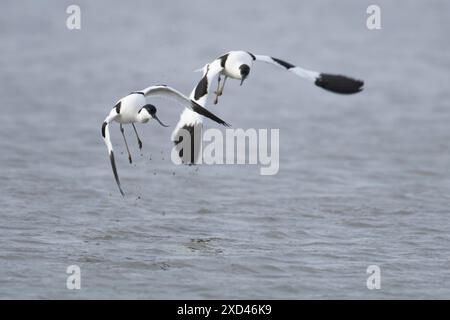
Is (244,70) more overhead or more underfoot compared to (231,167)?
more overhead

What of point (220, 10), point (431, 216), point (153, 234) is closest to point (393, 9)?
point (220, 10)

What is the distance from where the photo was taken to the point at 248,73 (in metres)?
13.1

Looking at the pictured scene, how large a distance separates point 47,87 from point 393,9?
14248mm

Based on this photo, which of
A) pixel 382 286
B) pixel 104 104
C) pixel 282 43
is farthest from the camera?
pixel 282 43

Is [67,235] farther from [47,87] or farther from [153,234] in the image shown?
[47,87]

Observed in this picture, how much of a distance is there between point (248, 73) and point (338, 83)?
102 centimetres

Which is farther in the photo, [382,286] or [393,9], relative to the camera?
[393,9]

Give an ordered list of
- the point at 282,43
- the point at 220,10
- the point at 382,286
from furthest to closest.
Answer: the point at 220,10 → the point at 282,43 → the point at 382,286

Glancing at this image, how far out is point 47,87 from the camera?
26.0 metres

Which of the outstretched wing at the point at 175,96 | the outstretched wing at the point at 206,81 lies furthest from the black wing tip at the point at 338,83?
the outstretched wing at the point at 175,96

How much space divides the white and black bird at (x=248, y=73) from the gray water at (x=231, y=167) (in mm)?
2025

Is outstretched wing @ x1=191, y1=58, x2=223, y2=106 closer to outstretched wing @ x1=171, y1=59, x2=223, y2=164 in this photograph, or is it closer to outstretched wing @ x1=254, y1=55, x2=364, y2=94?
outstretched wing @ x1=171, y1=59, x2=223, y2=164

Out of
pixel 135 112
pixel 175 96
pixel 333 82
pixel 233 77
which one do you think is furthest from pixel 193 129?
pixel 333 82

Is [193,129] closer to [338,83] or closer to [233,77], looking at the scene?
[233,77]
